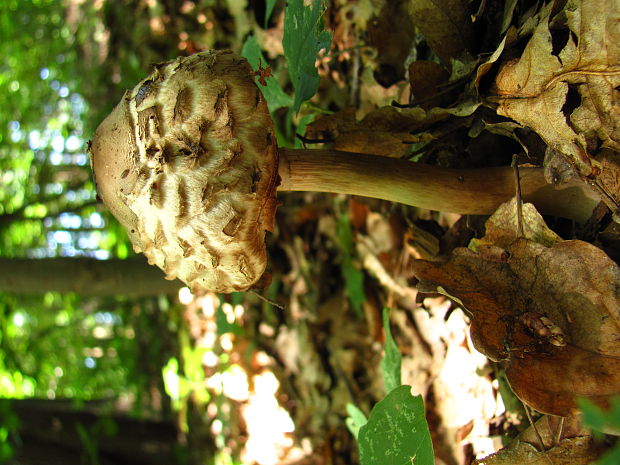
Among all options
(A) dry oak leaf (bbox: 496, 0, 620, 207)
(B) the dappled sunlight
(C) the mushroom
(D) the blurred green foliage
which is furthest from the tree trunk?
(A) dry oak leaf (bbox: 496, 0, 620, 207)

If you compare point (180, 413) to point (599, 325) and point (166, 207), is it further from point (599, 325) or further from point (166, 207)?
point (599, 325)

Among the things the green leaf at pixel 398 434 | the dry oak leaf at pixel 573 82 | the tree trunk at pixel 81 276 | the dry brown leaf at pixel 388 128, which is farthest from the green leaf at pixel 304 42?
the tree trunk at pixel 81 276

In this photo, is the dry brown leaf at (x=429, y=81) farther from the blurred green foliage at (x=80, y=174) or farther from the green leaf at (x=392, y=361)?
the blurred green foliage at (x=80, y=174)

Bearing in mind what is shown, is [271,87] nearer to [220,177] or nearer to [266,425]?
[220,177]

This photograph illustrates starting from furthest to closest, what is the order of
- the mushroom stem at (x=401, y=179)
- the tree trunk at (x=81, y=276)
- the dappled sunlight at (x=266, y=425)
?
the dappled sunlight at (x=266, y=425)
the tree trunk at (x=81, y=276)
the mushroom stem at (x=401, y=179)

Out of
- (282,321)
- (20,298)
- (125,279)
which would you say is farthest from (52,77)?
(282,321)

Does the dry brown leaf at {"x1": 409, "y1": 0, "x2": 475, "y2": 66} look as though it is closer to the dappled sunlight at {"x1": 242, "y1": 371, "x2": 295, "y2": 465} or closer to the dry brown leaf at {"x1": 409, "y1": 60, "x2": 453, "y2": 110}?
the dry brown leaf at {"x1": 409, "y1": 60, "x2": 453, "y2": 110}
